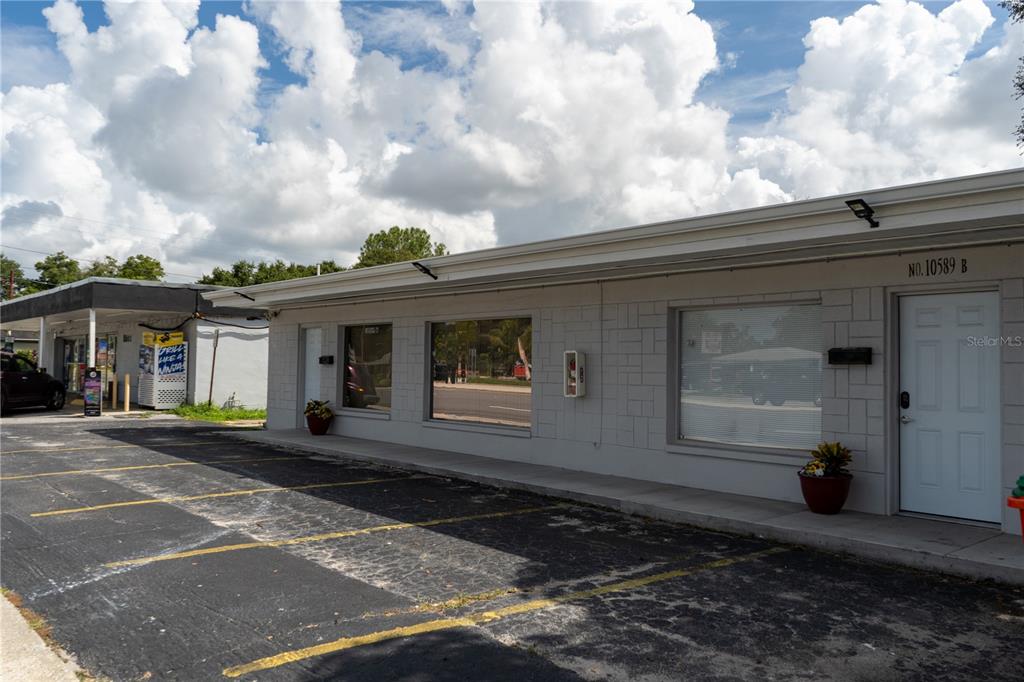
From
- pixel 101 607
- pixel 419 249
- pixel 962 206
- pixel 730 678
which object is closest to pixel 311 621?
pixel 101 607

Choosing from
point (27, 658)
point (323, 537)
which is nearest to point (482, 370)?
point (323, 537)

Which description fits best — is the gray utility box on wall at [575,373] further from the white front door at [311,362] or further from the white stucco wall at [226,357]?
the white stucco wall at [226,357]

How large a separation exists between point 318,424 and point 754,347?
9358mm

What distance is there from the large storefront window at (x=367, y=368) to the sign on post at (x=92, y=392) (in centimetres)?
895

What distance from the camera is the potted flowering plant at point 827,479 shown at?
764 centimetres

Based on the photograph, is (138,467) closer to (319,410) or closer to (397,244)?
(319,410)

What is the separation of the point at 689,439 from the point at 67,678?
24.5 feet

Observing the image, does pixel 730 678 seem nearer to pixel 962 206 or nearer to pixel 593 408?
pixel 962 206

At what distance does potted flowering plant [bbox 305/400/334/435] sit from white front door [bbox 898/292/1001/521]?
10.9 metres

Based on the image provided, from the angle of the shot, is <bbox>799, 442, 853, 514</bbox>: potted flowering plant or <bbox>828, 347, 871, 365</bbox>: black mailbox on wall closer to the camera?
<bbox>799, 442, 853, 514</bbox>: potted flowering plant

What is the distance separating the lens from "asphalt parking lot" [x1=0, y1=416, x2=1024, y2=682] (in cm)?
424

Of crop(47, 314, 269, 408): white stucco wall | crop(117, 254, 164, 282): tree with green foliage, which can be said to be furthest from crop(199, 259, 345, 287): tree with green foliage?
crop(47, 314, 269, 408): white stucco wall

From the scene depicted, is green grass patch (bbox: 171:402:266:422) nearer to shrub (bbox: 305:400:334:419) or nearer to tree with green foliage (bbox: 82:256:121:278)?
shrub (bbox: 305:400:334:419)

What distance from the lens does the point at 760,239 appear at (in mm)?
7258
